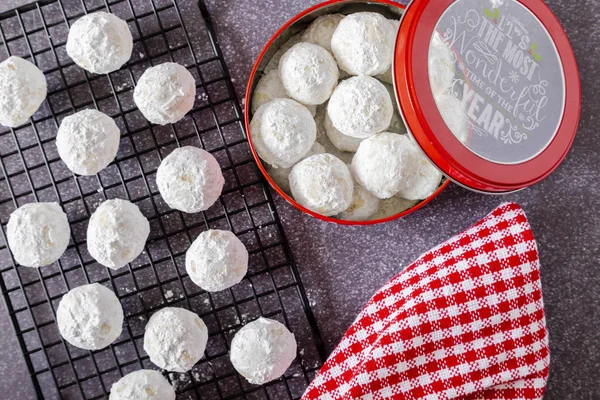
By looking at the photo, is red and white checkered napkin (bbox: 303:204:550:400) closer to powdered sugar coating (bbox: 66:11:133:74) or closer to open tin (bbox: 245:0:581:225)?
open tin (bbox: 245:0:581:225)

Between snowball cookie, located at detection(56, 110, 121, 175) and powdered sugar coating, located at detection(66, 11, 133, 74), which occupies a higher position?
powdered sugar coating, located at detection(66, 11, 133, 74)

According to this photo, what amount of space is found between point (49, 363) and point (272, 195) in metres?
0.51

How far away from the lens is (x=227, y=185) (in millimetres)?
1149

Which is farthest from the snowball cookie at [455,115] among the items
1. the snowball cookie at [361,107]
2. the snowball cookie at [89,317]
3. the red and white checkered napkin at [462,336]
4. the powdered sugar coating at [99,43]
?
the snowball cookie at [89,317]

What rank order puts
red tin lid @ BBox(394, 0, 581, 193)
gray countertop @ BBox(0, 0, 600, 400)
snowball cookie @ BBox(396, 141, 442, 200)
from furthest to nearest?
gray countertop @ BBox(0, 0, 600, 400) < snowball cookie @ BBox(396, 141, 442, 200) < red tin lid @ BBox(394, 0, 581, 193)

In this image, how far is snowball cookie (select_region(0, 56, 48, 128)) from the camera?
3.36ft

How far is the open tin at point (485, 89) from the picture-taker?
3.14ft

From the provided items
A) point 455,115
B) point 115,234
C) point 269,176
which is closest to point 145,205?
point 115,234

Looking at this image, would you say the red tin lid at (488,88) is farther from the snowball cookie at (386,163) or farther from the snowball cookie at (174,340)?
the snowball cookie at (174,340)

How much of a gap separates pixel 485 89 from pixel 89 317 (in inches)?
30.0

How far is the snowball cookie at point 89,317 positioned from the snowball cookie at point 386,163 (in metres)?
0.49

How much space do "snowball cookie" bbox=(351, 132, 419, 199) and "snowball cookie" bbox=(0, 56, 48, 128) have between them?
1.90 feet

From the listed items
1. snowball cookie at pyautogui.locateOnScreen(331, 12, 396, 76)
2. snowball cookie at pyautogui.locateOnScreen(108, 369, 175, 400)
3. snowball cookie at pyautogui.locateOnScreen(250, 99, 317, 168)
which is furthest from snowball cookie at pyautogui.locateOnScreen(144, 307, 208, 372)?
snowball cookie at pyautogui.locateOnScreen(331, 12, 396, 76)

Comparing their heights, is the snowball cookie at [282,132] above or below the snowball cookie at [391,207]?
above
